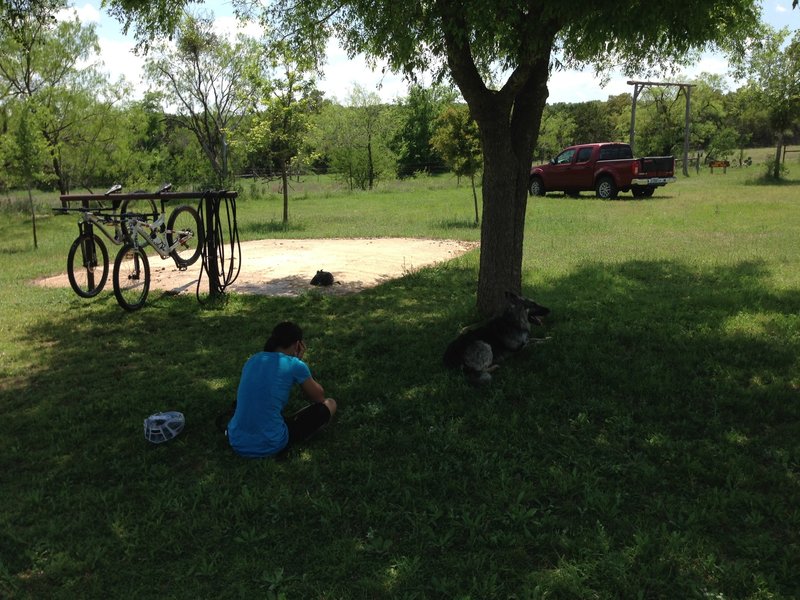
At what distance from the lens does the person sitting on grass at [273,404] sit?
3.65 meters

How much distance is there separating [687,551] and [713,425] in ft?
4.82

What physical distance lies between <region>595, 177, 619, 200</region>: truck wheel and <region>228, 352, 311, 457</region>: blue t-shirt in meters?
19.3

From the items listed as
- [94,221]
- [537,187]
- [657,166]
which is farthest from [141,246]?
[537,187]

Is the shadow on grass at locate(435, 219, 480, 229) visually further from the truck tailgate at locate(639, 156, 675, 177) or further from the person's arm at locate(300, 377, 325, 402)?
the person's arm at locate(300, 377, 325, 402)

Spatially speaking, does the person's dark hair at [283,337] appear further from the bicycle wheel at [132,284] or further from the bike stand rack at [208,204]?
the bicycle wheel at [132,284]

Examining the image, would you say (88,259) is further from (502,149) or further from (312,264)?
(502,149)

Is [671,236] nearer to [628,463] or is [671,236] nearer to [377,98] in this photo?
[628,463]

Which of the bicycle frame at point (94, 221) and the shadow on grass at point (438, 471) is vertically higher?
the bicycle frame at point (94, 221)

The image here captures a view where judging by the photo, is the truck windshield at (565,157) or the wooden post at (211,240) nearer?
the wooden post at (211,240)

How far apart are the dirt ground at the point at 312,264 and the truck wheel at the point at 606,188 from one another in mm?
10552

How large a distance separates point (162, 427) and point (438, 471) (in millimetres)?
1887

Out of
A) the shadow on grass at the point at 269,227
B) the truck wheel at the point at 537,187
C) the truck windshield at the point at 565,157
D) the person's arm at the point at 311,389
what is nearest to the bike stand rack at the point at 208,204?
the person's arm at the point at 311,389

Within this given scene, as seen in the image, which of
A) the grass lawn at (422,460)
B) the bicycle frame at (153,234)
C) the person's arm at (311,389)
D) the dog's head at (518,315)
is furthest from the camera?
the bicycle frame at (153,234)

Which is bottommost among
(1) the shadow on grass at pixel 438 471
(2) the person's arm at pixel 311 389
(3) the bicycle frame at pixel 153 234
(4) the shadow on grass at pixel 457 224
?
(1) the shadow on grass at pixel 438 471
